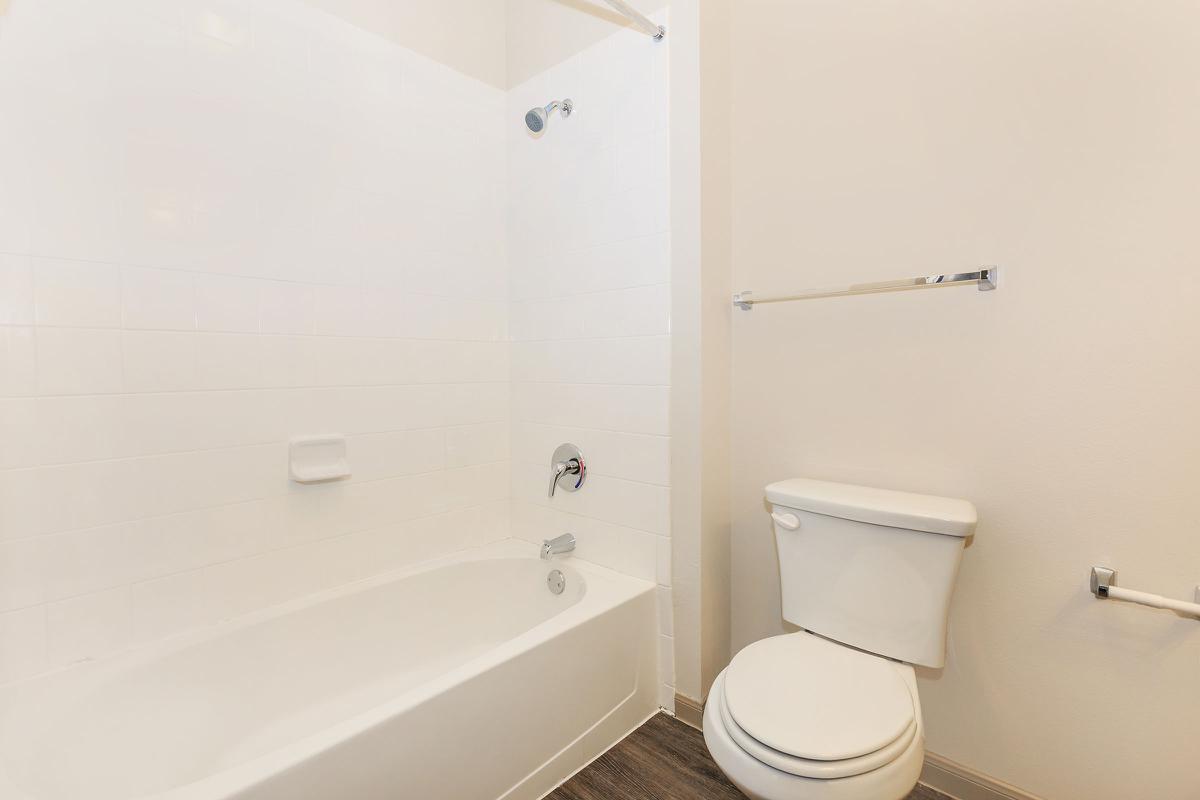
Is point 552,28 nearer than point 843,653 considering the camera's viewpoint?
No

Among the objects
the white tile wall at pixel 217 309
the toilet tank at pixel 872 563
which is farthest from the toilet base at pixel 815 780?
the white tile wall at pixel 217 309

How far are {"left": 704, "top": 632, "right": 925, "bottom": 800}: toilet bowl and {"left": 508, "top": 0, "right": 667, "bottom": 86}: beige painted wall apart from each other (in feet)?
6.12

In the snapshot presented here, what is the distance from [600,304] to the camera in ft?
6.33

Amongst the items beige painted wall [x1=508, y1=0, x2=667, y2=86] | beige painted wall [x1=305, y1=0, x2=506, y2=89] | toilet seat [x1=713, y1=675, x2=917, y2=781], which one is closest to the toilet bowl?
toilet seat [x1=713, y1=675, x2=917, y2=781]

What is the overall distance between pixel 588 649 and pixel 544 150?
168 cm

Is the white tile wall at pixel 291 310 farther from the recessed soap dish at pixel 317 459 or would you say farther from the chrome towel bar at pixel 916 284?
the chrome towel bar at pixel 916 284

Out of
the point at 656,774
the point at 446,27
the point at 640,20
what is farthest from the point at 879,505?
the point at 446,27

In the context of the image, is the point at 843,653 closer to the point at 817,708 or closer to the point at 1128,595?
the point at 817,708

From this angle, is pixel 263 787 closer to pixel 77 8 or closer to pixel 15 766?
pixel 15 766

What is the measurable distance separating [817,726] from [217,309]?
1762 mm

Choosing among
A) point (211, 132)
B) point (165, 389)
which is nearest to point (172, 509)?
point (165, 389)

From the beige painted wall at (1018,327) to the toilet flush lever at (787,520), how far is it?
0.71ft

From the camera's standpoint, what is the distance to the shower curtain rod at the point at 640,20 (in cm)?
159

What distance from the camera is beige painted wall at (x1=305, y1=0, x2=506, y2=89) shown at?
1.85m
